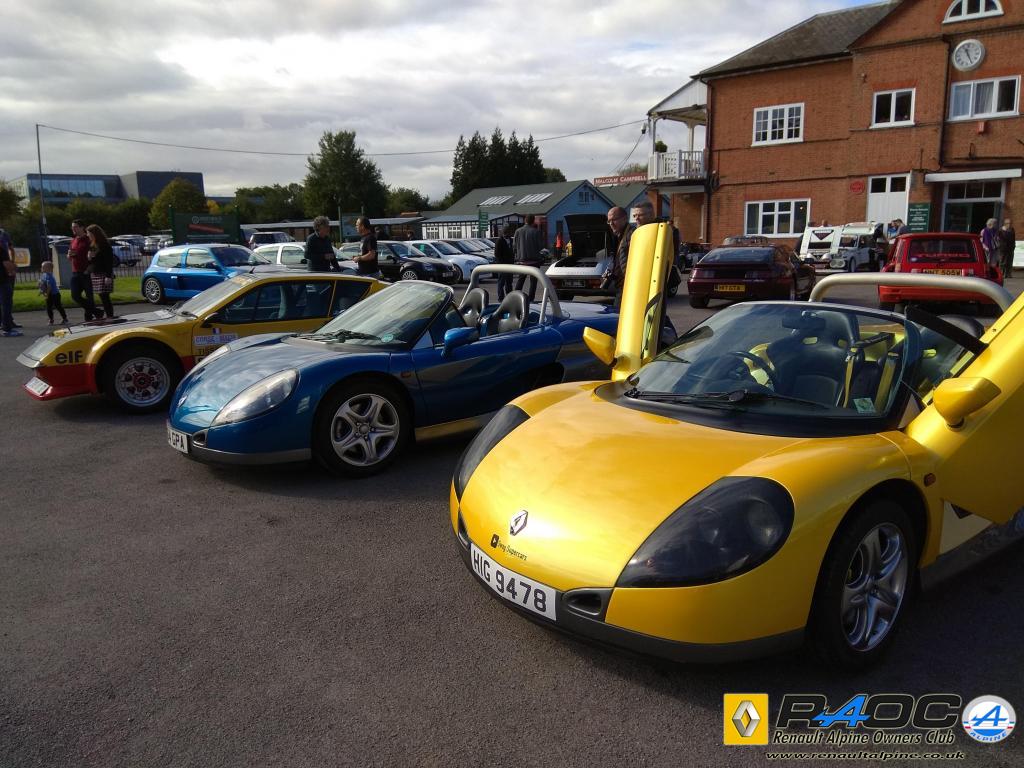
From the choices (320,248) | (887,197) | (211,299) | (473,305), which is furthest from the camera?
(887,197)

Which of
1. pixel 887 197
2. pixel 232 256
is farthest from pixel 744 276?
pixel 887 197

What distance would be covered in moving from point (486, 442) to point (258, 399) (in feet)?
6.24

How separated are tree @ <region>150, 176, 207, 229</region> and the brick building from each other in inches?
2692

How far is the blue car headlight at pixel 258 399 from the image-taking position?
4746 millimetres

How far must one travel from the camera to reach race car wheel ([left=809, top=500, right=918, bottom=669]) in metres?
2.58

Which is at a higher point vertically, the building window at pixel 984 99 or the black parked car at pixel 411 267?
the building window at pixel 984 99

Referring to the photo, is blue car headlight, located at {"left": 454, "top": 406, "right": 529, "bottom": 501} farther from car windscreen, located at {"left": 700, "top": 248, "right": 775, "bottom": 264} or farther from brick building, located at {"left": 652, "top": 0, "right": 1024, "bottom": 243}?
brick building, located at {"left": 652, "top": 0, "right": 1024, "bottom": 243}

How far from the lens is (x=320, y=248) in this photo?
1075cm

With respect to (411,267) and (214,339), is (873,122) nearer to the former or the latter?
(411,267)

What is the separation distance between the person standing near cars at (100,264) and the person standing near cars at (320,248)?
3.23 m

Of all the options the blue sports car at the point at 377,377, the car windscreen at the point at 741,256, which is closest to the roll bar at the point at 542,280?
the blue sports car at the point at 377,377

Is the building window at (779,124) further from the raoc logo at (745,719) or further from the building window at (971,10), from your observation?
the raoc logo at (745,719)

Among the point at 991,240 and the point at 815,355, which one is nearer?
the point at 815,355

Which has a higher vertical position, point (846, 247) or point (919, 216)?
point (919, 216)
